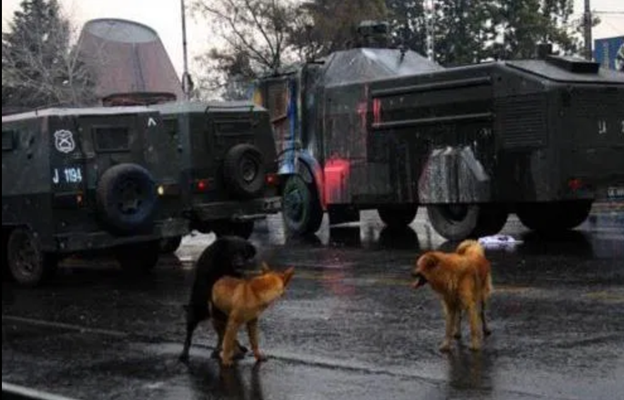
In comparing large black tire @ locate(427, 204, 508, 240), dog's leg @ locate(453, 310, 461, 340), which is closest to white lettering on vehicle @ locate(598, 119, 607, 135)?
large black tire @ locate(427, 204, 508, 240)

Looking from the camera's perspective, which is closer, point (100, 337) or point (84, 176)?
point (100, 337)

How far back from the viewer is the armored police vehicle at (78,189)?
11.7 metres

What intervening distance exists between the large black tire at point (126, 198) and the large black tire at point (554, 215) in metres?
5.90

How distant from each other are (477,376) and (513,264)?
578 cm

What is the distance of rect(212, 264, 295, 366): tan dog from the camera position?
23.0 feet

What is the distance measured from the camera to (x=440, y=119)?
1493 centimetres

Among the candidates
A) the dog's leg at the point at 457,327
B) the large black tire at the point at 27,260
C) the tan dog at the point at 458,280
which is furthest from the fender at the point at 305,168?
the tan dog at the point at 458,280

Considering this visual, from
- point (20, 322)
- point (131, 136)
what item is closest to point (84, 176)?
point (131, 136)

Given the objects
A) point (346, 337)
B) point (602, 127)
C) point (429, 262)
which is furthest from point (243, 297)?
point (602, 127)

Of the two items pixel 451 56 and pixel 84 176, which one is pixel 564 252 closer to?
pixel 84 176

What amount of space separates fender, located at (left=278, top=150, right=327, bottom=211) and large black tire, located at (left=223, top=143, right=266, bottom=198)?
2.33m

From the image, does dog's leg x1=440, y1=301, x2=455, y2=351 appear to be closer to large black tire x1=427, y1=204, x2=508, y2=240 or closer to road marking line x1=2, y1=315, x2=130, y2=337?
road marking line x1=2, y1=315, x2=130, y2=337

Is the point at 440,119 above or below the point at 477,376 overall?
above

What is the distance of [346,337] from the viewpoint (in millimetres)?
8219
